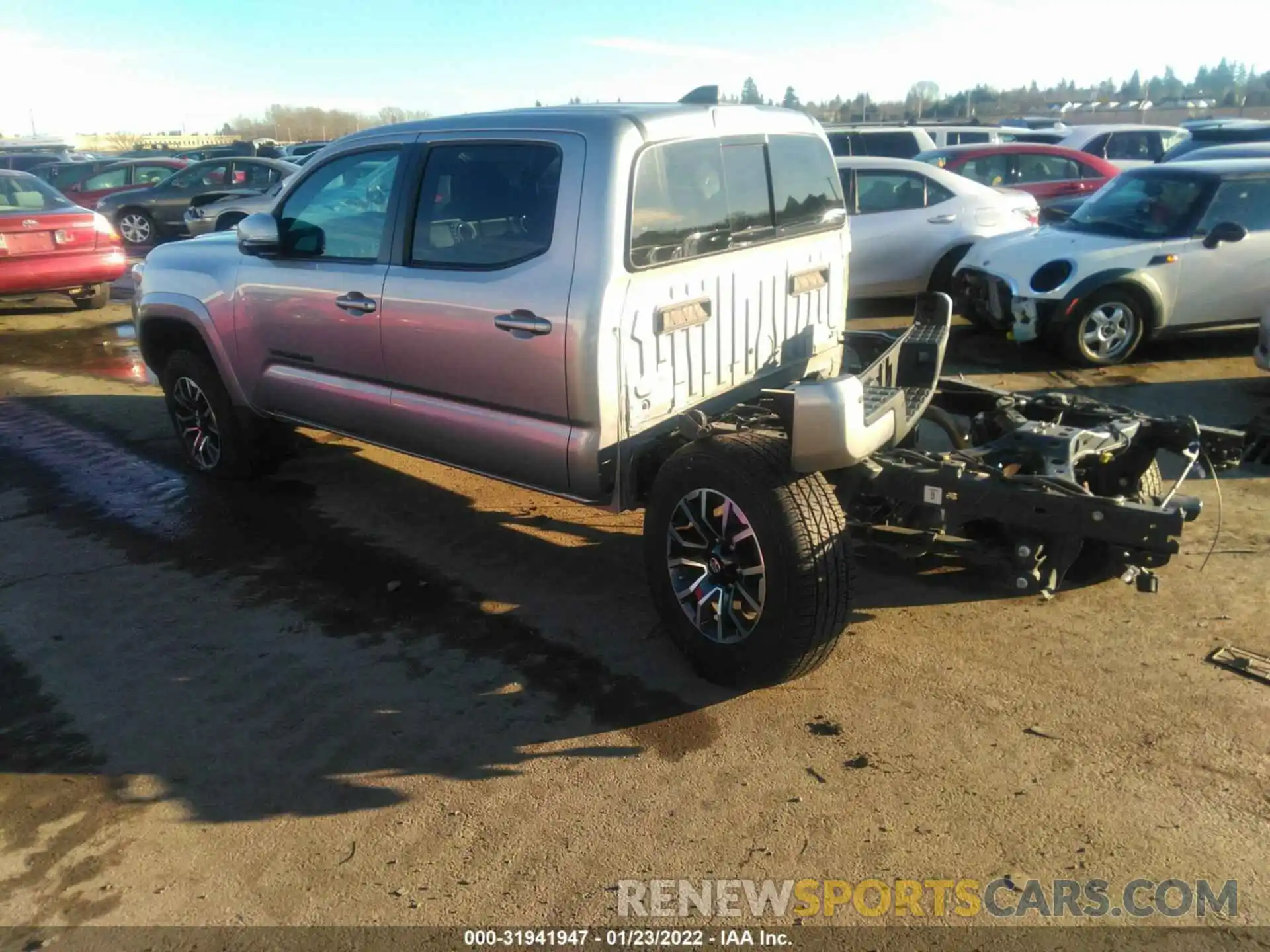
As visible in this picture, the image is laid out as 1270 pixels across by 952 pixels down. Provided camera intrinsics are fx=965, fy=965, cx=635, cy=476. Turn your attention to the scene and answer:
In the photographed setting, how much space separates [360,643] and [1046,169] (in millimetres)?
11145

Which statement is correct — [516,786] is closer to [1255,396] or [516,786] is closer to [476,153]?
[476,153]

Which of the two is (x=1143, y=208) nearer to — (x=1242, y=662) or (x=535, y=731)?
(x=1242, y=662)

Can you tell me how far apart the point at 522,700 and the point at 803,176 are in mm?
2737

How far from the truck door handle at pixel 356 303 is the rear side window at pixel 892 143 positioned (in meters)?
12.0

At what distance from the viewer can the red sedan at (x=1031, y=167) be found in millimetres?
11727

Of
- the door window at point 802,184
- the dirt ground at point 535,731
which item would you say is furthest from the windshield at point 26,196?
the door window at point 802,184

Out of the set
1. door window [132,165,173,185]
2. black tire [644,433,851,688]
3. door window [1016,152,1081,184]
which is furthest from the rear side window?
door window [132,165,173,185]

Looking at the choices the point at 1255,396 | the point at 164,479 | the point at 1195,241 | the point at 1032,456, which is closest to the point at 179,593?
the point at 164,479

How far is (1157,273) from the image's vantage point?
7.75 meters

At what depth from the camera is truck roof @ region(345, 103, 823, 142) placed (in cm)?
369

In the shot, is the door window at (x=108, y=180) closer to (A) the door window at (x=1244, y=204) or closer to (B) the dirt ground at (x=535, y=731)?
(B) the dirt ground at (x=535, y=731)

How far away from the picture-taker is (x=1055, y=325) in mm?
7855

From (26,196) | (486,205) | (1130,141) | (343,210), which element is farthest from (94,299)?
(1130,141)

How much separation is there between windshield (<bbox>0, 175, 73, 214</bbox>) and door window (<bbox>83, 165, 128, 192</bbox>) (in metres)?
8.78
